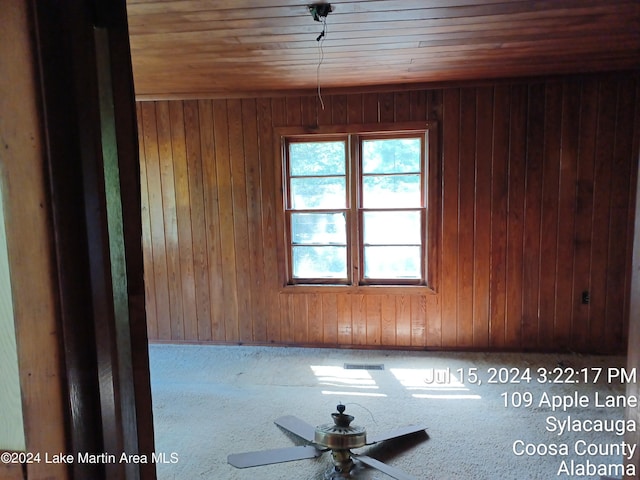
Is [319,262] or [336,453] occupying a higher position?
[319,262]

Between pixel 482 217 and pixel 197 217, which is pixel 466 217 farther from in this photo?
pixel 197 217

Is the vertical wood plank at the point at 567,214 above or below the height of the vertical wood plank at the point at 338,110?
below

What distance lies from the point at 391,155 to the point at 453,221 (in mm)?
773

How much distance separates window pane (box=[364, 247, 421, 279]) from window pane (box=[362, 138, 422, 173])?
696 millimetres

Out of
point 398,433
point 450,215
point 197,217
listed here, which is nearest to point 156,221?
point 197,217

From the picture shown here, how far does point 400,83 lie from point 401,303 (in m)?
1.86

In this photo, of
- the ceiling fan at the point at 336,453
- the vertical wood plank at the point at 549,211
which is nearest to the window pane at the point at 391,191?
the vertical wood plank at the point at 549,211

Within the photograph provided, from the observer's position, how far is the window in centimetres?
342

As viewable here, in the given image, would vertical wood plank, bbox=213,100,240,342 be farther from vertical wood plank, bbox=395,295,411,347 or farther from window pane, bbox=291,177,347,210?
vertical wood plank, bbox=395,295,411,347

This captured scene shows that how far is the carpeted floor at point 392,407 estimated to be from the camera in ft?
6.72

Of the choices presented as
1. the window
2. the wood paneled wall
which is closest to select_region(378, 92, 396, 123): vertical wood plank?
the wood paneled wall

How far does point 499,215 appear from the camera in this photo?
3330 mm

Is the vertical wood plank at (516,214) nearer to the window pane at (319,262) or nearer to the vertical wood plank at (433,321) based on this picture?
the vertical wood plank at (433,321)

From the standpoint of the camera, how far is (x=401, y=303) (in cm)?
351
